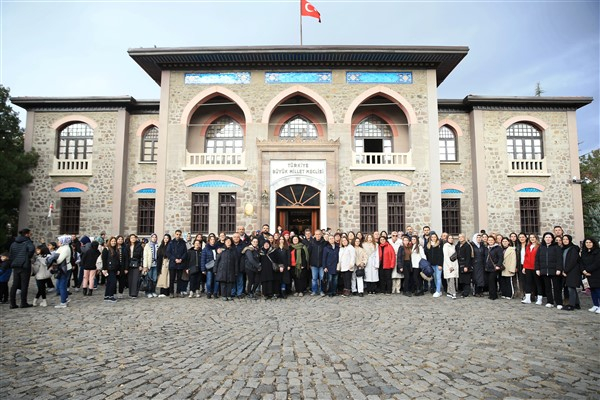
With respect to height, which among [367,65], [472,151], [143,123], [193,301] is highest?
[367,65]

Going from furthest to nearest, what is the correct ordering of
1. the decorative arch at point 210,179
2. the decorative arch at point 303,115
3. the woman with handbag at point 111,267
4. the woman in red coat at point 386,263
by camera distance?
the decorative arch at point 303,115 < the decorative arch at point 210,179 < the woman in red coat at point 386,263 < the woman with handbag at point 111,267

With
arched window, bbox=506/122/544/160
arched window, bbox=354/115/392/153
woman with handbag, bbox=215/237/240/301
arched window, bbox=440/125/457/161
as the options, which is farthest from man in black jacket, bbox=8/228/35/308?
arched window, bbox=506/122/544/160

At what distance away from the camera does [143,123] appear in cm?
1938

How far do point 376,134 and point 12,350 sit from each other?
16.6 m

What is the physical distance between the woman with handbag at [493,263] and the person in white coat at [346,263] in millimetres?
3755

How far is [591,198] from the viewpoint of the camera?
23.6 meters

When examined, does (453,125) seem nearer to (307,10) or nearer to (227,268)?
Result: (307,10)

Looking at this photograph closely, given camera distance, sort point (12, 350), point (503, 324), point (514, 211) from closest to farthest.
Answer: point (12, 350), point (503, 324), point (514, 211)

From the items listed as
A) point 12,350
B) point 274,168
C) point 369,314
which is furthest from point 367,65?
point 12,350

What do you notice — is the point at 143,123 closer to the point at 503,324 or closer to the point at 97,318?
the point at 97,318

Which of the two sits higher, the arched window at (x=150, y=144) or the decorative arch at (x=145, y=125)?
the decorative arch at (x=145, y=125)

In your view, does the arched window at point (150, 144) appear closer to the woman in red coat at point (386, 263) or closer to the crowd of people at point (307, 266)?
the crowd of people at point (307, 266)

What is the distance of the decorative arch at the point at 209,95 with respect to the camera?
682 inches

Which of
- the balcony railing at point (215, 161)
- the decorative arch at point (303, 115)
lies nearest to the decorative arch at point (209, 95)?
the balcony railing at point (215, 161)
